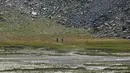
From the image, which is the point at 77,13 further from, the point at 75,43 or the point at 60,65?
the point at 60,65

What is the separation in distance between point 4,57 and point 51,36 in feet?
160

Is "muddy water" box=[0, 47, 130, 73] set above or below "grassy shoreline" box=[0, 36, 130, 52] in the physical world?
above

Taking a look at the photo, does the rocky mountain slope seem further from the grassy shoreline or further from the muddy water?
the muddy water

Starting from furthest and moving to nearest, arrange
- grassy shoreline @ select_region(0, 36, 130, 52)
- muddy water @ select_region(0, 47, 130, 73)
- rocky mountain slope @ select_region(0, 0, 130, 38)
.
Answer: rocky mountain slope @ select_region(0, 0, 130, 38)
grassy shoreline @ select_region(0, 36, 130, 52)
muddy water @ select_region(0, 47, 130, 73)

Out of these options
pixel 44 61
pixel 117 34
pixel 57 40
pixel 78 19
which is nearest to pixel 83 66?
pixel 44 61

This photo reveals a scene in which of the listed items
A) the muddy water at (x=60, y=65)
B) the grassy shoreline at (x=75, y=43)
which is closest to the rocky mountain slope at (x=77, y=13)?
the grassy shoreline at (x=75, y=43)

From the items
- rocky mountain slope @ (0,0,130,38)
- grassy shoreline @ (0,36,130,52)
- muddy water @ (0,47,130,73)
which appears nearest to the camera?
muddy water @ (0,47,130,73)

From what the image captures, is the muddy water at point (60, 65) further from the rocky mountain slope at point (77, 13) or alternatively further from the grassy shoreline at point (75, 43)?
the rocky mountain slope at point (77, 13)

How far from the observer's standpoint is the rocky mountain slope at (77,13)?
420ft

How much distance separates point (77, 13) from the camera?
136625 millimetres

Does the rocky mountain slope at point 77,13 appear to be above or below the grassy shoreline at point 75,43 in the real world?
above

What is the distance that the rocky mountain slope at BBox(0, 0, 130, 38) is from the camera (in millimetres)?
128038

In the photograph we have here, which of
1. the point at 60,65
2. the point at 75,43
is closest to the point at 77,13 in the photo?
the point at 75,43

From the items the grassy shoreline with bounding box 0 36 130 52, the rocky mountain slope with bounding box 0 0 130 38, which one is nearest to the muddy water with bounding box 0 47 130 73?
the grassy shoreline with bounding box 0 36 130 52
